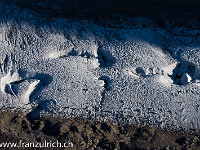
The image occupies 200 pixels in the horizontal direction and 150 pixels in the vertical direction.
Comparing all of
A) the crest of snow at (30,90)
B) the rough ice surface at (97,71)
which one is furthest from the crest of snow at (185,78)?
the crest of snow at (30,90)

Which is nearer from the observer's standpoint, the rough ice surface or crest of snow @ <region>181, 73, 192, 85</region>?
the rough ice surface

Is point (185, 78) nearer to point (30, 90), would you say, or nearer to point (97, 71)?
point (97, 71)

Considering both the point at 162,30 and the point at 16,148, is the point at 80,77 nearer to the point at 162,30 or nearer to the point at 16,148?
the point at 16,148

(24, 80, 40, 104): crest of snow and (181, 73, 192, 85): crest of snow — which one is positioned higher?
(181, 73, 192, 85): crest of snow

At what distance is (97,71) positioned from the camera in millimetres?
2328

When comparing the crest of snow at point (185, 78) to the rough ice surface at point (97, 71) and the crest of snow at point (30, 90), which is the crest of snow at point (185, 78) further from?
the crest of snow at point (30, 90)

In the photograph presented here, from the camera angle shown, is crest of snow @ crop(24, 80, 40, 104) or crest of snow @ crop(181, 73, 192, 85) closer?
crest of snow @ crop(24, 80, 40, 104)

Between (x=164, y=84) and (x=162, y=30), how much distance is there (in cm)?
67

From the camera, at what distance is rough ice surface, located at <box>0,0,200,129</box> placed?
6.95 ft

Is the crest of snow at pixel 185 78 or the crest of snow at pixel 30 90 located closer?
the crest of snow at pixel 30 90

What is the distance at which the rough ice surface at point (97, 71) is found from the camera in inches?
83.4

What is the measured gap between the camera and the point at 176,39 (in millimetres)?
2578

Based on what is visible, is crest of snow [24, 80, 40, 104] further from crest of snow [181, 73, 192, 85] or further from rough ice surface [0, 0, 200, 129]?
crest of snow [181, 73, 192, 85]

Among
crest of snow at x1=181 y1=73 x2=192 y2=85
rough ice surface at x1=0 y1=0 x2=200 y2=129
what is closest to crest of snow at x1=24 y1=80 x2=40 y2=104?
rough ice surface at x1=0 y1=0 x2=200 y2=129
